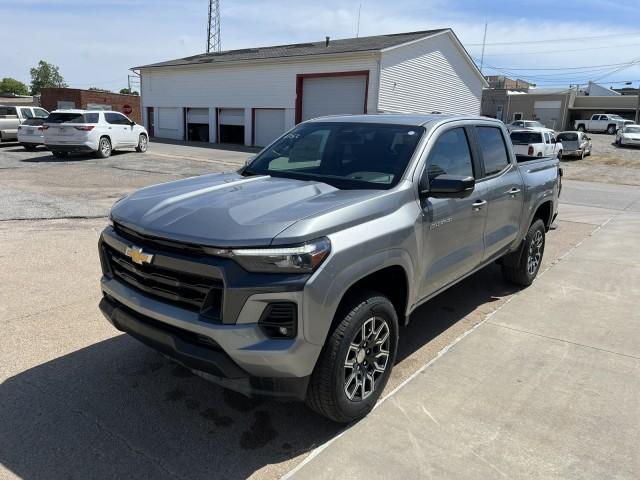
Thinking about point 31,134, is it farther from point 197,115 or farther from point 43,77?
point 43,77

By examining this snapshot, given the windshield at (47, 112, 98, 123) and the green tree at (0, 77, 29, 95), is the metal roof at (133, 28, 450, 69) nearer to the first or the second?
the windshield at (47, 112, 98, 123)

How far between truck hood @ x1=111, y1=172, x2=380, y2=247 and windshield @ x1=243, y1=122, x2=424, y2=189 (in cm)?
26

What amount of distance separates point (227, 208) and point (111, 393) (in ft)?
4.92

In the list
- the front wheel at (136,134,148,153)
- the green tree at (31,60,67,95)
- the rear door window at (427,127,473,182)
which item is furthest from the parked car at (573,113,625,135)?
the green tree at (31,60,67,95)

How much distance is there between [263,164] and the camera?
424cm

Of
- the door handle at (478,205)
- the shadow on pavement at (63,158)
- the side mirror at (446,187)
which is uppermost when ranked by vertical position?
the side mirror at (446,187)

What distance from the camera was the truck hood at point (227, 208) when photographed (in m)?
2.60

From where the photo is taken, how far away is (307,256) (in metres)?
2.54

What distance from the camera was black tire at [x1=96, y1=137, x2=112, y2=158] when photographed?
17664mm

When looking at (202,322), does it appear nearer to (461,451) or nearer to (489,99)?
(461,451)

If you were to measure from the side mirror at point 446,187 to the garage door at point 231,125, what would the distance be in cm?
2811

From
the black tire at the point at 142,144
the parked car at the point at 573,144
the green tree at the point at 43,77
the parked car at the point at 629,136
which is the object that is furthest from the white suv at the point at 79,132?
the green tree at the point at 43,77

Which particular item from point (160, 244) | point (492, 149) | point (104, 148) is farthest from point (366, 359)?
point (104, 148)

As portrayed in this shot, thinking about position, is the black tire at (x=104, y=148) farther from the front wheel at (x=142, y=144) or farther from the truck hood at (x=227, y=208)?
the truck hood at (x=227, y=208)
